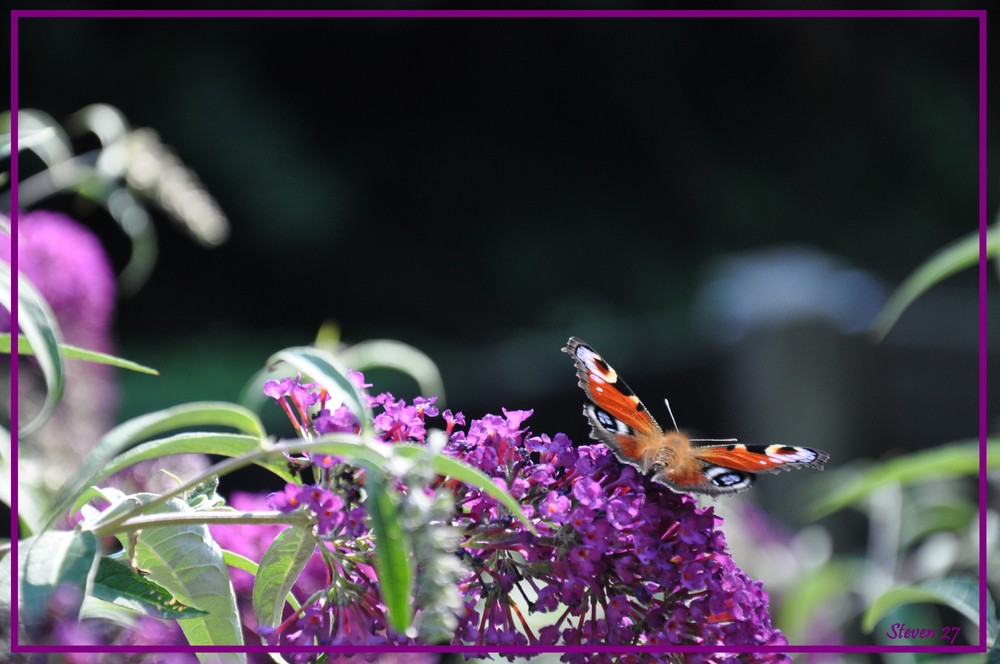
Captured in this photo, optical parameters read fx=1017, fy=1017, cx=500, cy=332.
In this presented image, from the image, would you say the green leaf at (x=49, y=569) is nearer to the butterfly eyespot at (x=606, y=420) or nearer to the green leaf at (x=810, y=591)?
the butterfly eyespot at (x=606, y=420)

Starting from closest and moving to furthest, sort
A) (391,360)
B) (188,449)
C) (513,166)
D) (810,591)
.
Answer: (188,449) < (391,360) < (810,591) < (513,166)

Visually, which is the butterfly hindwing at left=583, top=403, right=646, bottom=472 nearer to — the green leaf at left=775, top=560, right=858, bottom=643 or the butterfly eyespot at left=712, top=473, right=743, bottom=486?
the butterfly eyespot at left=712, top=473, right=743, bottom=486

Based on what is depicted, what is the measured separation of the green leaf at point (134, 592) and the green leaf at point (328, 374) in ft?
0.50

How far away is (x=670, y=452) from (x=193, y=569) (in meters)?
0.35

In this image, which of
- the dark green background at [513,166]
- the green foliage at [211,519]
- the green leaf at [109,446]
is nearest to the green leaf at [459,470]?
the green foliage at [211,519]

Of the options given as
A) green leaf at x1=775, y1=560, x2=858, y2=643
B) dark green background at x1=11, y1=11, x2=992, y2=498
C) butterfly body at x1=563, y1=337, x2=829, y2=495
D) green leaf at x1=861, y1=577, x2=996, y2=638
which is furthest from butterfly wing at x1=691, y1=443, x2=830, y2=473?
dark green background at x1=11, y1=11, x2=992, y2=498

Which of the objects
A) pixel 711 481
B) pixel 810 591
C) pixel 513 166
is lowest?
pixel 810 591

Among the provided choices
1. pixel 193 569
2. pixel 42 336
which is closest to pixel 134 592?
pixel 193 569

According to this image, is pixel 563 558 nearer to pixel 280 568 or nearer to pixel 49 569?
pixel 280 568

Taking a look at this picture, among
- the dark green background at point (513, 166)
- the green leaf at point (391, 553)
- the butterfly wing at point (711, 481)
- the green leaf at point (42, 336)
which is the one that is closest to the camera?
the green leaf at point (391, 553)

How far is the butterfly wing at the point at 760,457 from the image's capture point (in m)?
0.75

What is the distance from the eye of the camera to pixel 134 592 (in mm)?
583

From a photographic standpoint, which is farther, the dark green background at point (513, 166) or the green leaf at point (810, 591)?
the dark green background at point (513, 166)

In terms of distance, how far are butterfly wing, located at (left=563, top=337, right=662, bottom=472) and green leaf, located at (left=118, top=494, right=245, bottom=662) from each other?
0.98 ft
